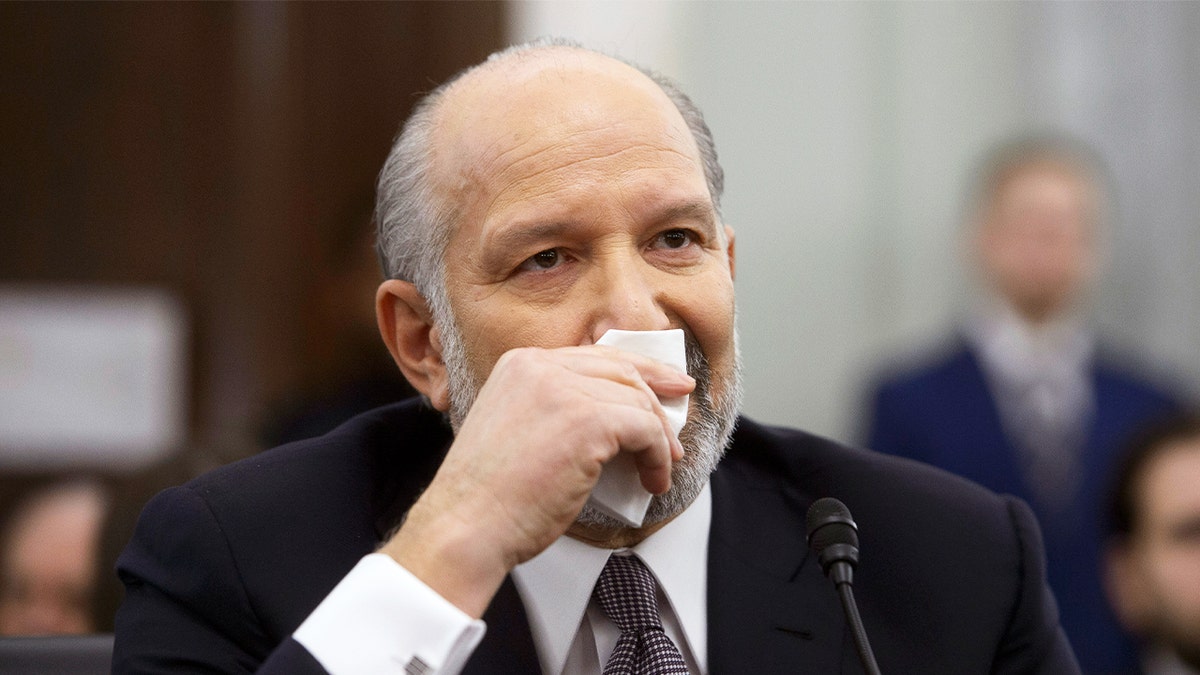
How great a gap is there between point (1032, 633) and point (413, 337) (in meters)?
1.04

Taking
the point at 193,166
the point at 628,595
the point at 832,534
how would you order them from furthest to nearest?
the point at 193,166, the point at 628,595, the point at 832,534

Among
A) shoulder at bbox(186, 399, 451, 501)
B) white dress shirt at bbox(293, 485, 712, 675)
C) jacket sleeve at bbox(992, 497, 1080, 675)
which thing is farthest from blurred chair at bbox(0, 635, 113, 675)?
jacket sleeve at bbox(992, 497, 1080, 675)

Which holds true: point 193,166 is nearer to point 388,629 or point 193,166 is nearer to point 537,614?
point 537,614

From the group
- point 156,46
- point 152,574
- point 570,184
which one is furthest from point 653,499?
point 156,46

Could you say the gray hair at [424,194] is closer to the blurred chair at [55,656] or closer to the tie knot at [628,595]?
the tie knot at [628,595]

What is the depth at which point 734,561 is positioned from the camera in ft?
→ 6.88

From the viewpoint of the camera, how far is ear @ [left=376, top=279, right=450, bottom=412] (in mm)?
2152

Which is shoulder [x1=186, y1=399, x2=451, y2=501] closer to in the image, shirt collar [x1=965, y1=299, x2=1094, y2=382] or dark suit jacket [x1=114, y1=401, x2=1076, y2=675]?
dark suit jacket [x1=114, y1=401, x2=1076, y2=675]

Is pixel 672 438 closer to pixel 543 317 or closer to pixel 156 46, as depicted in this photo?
pixel 543 317

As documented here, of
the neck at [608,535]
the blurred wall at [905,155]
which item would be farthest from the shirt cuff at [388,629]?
the blurred wall at [905,155]

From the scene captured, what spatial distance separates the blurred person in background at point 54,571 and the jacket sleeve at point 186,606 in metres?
0.94

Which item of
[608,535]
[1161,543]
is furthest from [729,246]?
[1161,543]

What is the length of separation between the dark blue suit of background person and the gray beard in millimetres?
2196

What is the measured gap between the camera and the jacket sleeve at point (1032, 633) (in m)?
2.04
